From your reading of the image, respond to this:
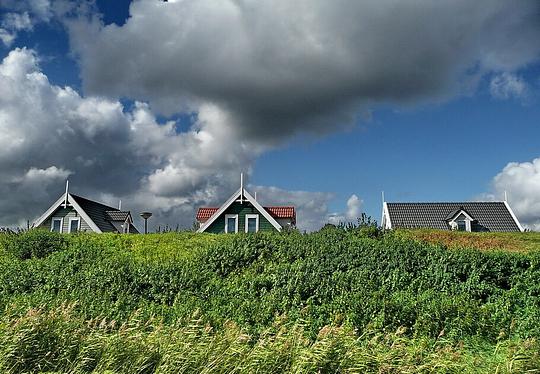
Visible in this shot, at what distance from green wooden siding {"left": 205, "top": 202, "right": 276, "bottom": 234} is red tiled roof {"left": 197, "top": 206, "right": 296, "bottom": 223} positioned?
169 cm

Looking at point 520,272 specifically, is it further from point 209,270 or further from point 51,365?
point 51,365

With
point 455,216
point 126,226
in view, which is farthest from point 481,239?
point 126,226

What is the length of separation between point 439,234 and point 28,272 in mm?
14230

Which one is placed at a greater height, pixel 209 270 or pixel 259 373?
pixel 209 270

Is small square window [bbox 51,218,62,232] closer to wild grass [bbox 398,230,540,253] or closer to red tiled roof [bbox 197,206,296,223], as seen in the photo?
red tiled roof [bbox 197,206,296,223]

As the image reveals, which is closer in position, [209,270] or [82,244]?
[209,270]

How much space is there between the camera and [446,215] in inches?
1398

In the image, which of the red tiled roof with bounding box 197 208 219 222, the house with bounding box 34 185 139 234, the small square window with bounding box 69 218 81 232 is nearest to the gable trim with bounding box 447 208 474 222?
the red tiled roof with bounding box 197 208 219 222

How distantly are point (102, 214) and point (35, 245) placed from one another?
1778 centimetres

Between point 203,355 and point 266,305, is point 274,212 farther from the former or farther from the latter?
point 203,355

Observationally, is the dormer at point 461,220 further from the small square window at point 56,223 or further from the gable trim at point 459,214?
the small square window at point 56,223

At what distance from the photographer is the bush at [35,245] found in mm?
17547

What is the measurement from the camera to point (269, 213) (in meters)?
31.2

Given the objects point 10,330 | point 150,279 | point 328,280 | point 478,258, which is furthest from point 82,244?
A: point 478,258
